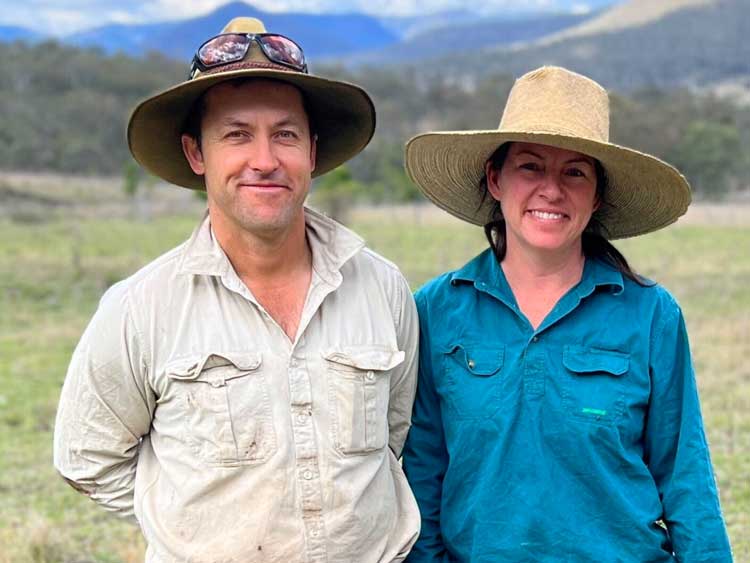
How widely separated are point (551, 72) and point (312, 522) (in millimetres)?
1395

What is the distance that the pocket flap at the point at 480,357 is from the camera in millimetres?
2609

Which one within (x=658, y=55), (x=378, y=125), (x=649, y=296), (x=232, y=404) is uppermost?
(x=658, y=55)

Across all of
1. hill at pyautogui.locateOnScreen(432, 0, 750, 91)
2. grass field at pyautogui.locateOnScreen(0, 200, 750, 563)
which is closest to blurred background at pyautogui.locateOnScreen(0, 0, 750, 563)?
grass field at pyautogui.locateOnScreen(0, 200, 750, 563)

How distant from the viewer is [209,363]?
2.32 meters

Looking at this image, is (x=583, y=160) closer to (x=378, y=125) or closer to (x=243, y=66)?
(x=243, y=66)

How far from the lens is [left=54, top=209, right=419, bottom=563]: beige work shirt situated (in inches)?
91.3

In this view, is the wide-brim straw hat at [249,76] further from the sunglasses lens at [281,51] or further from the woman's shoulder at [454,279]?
the woman's shoulder at [454,279]

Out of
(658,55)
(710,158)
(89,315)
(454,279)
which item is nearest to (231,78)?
(454,279)

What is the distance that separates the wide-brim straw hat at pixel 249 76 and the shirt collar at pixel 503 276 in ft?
1.60

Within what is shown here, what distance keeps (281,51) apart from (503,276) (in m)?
0.87

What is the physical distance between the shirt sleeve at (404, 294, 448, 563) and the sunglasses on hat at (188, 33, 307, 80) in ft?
2.72

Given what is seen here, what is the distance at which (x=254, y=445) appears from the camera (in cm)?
231

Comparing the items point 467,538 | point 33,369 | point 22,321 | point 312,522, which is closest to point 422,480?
point 467,538

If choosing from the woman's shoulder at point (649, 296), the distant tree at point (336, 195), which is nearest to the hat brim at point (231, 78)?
the woman's shoulder at point (649, 296)
